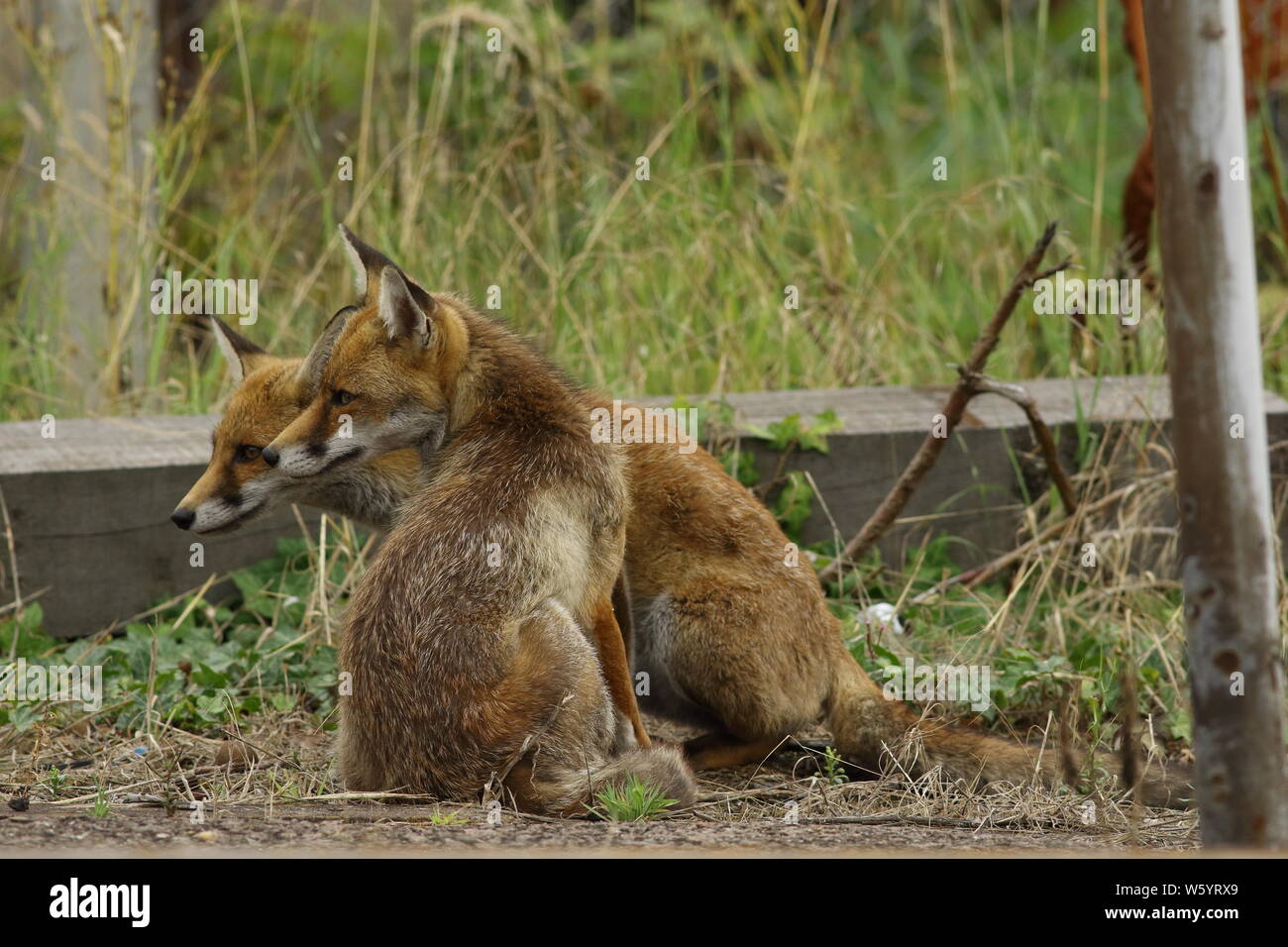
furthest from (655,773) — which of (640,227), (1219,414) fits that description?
(640,227)

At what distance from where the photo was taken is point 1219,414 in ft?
8.12

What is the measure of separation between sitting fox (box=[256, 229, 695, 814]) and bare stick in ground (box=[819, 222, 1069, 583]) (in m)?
1.48

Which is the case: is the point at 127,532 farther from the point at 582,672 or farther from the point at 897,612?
the point at 897,612

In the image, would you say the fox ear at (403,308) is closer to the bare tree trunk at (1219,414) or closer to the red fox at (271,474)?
the red fox at (271,474)

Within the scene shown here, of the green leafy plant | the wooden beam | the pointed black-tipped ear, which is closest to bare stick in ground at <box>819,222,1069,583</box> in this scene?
the wooden beam

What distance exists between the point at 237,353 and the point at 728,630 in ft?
5.76

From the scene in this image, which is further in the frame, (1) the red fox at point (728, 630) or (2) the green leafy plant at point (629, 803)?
(1) the red fox at point (728, 630)

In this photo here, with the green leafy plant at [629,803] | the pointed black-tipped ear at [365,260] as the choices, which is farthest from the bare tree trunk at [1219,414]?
the pointed black-tipped ear at [365,260]

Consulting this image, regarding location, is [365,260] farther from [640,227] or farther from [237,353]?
[640,227]

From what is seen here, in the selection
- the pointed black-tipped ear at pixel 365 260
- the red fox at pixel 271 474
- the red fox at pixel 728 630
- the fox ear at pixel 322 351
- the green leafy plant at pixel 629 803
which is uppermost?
the pointed black-tipped ear at pixel 365 260

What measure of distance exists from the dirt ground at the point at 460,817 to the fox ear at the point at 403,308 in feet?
4.10

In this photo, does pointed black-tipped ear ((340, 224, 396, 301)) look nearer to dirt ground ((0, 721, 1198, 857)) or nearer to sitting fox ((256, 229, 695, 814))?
sitting fox ((256, 229, 695, 814))

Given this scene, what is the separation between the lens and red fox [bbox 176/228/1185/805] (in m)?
4.28

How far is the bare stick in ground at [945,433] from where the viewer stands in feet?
17.4
